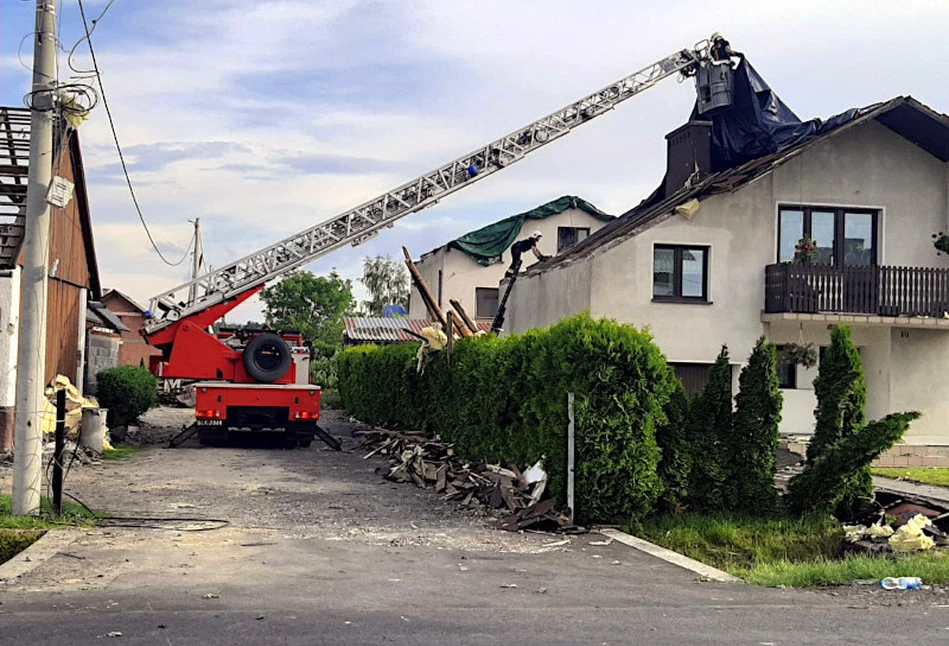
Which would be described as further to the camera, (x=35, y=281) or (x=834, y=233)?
(x=834, y=233)

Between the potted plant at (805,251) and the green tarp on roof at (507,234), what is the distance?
22.8 meters

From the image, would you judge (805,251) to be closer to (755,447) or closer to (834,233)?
(834,233)

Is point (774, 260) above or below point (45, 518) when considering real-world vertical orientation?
above

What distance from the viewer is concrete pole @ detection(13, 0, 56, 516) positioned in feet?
37.9

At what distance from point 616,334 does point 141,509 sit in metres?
6.10

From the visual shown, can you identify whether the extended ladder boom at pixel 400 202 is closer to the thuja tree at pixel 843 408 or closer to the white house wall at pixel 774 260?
the white house wall at pixel 774 260

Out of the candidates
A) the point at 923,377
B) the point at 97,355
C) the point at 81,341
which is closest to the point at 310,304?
the point at 97,355

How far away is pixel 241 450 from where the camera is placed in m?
22.2

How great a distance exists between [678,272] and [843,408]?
11.4 m

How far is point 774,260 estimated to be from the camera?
24.0 m

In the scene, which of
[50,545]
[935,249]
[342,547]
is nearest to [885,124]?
[935,249]

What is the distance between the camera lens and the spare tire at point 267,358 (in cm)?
2236

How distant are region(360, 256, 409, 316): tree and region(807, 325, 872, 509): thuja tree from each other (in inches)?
2702

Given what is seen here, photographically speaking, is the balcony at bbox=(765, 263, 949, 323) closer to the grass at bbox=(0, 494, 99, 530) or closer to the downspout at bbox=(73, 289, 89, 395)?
the downspout at bbox=(73, 289, 89, 395)
